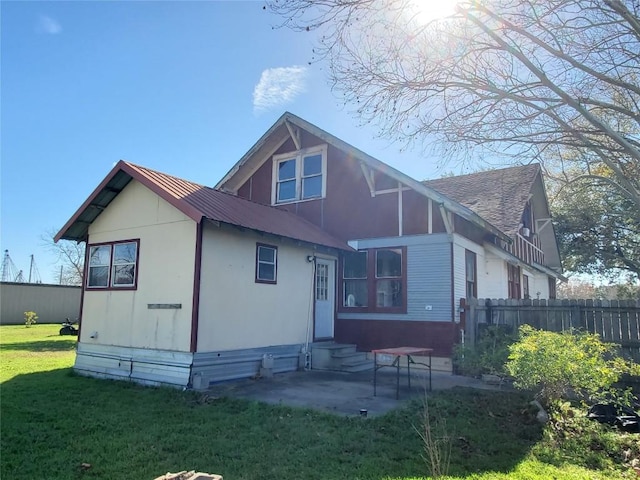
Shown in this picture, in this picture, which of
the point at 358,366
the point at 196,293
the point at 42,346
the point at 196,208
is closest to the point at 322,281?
the point at 358,366

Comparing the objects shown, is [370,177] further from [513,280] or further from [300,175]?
[513,280]

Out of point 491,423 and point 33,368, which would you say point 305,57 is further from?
point 33,368

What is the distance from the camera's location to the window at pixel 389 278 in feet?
41.8

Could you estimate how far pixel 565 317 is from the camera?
998 cm

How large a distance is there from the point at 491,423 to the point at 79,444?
5520 millimetres

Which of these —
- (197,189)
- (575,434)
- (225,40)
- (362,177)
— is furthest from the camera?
(362,177)

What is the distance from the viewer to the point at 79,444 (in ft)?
18.2

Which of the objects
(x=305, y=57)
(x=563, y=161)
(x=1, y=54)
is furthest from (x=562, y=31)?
(x=1, y=54)

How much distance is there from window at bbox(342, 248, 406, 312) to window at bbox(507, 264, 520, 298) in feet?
20.4

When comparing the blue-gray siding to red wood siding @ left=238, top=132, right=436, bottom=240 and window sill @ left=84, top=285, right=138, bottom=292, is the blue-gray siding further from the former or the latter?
window sill @ left=84, top=285, right=138, bottom=292

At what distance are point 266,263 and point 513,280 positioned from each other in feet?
35.8

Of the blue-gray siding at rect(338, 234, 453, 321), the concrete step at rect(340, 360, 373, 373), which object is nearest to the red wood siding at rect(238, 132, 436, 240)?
the blue-gray siding at rect(338, 234, 453, 321)

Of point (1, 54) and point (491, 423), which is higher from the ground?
point (1, 54)

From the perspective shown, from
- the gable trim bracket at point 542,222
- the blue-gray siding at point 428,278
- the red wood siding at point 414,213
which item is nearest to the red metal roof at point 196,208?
the red wood siding at point 414,213
